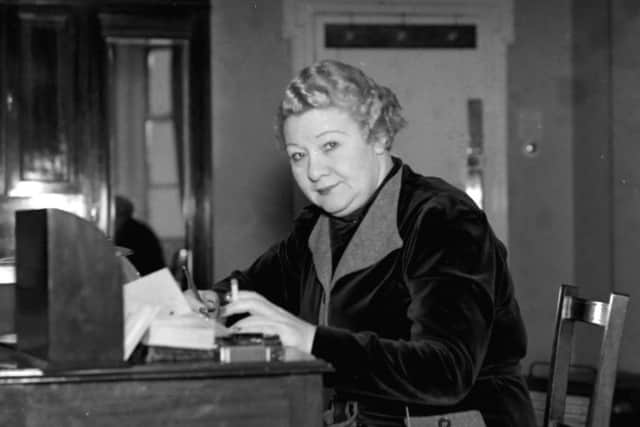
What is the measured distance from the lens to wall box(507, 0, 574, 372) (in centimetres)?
650

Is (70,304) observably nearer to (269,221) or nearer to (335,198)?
(335,198)

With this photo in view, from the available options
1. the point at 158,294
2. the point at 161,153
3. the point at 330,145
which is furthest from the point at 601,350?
the point at 161,153

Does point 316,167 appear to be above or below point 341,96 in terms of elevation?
below

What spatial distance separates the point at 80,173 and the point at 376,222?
3.98 meters

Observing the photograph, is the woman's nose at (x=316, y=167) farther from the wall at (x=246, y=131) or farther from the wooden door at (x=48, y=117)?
the wall at (x=246, y=131)

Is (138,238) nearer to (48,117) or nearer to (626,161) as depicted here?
(48,117)

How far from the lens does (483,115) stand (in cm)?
641

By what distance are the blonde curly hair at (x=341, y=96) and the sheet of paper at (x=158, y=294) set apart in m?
0.56

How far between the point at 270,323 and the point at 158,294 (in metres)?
0.20

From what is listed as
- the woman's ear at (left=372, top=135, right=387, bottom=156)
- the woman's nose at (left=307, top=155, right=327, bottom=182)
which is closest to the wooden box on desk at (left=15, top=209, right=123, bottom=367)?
the woman's nose at (left=307, top=155, right=327, bottom=182)

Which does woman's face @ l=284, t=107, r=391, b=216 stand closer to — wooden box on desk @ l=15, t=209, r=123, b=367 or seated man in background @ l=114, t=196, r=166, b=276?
wooden box on desk @ l=15, t=209, r=123, b=367

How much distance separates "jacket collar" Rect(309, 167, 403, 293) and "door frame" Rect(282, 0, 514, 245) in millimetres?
3943

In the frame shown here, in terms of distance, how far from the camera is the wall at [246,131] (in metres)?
6.20

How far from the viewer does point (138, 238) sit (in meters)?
5.92
